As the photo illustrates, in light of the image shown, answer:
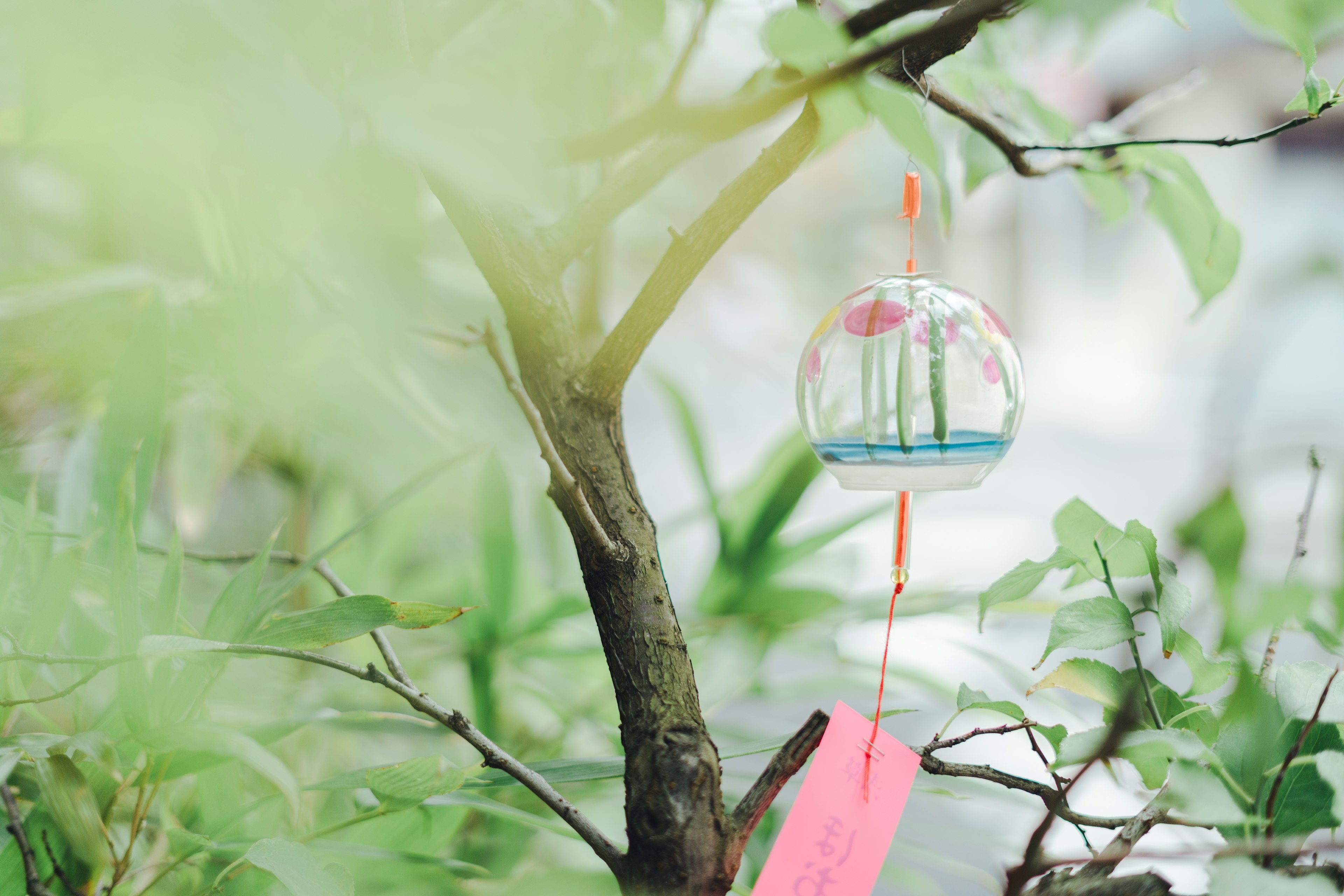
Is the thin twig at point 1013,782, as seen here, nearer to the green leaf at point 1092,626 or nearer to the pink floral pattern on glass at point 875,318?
the green leaf at point 1092,626

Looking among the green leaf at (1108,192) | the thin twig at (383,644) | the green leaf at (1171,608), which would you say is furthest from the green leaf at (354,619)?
the green leaf at (1108,192)

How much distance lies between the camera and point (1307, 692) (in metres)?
0.23

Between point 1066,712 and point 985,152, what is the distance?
0.35 meters

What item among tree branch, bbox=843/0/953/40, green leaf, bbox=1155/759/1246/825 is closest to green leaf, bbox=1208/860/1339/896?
green leaf, bbox=1155/759/1246/825

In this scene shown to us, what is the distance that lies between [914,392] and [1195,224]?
5.6 inches

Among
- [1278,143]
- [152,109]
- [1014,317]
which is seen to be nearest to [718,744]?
[152,109]

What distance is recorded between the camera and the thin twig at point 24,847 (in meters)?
0.24

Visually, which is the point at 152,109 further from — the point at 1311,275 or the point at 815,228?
the point at 815,228

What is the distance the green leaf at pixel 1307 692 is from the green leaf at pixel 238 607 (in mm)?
327

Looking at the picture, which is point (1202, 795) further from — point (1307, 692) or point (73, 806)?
point (73, 806)

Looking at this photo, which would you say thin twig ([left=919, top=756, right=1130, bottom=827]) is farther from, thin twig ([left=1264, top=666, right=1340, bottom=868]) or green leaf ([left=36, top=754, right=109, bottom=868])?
green leaf ([left=36, top=754, right=109, bottom=868])

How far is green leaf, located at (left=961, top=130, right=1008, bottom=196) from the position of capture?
34 cm

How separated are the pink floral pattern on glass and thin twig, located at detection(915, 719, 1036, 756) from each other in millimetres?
139

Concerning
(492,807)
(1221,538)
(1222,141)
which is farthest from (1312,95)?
(492,807)
